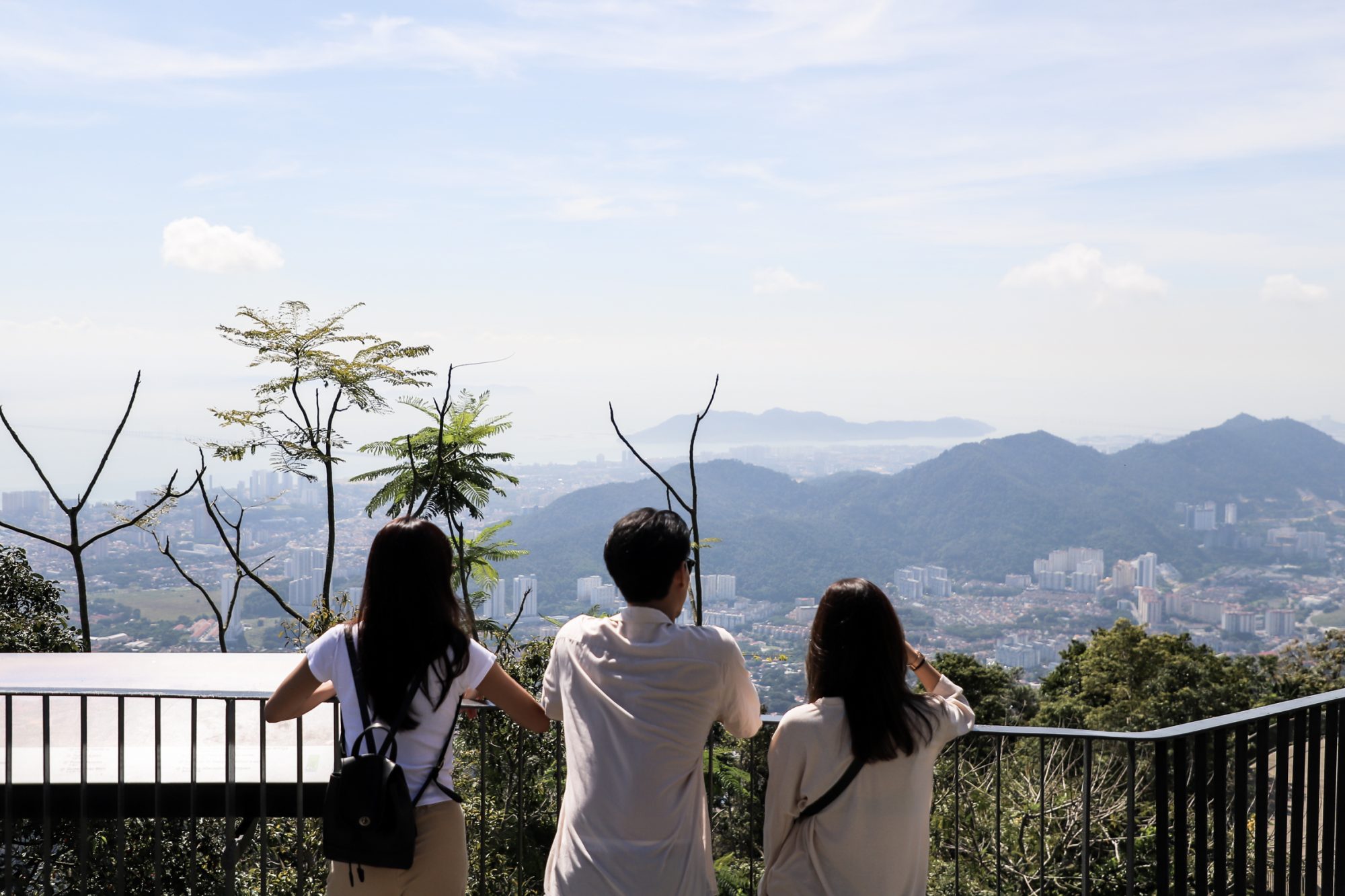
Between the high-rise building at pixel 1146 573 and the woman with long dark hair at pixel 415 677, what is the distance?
114m

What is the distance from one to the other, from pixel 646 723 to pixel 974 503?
383 feet

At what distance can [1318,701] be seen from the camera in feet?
11.3

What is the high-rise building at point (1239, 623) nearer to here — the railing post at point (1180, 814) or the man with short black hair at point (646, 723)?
the railing post at point (1180, 814)

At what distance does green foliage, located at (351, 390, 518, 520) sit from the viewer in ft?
41.2

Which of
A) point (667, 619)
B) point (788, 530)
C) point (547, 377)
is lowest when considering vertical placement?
point (788, 530)

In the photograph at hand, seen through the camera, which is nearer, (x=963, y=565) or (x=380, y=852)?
(x=380, y=852)

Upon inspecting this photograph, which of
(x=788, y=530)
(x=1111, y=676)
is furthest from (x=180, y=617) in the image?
(x=788, y=530)

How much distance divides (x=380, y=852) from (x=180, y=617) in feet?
99.0

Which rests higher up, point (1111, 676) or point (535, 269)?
point (535, 269)

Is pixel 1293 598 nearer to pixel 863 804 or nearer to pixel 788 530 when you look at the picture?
pixel 788 530

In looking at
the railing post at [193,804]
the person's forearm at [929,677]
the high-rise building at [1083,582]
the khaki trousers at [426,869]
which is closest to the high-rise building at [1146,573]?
the high-rise building at [1083,582]

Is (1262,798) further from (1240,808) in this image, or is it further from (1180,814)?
(1180,814)

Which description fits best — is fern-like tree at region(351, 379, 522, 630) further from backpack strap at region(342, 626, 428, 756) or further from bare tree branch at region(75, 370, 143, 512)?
backpack strap at region(342, 626, 428, 756)

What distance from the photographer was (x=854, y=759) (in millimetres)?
2297
